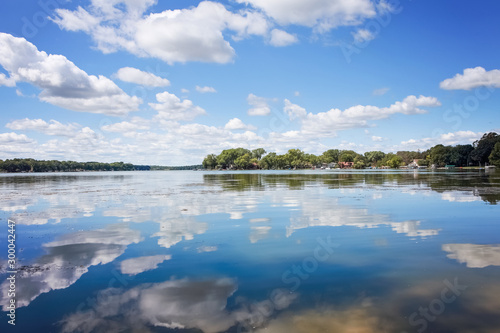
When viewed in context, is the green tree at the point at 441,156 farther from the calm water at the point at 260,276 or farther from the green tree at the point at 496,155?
the calm water at the point at 260,276

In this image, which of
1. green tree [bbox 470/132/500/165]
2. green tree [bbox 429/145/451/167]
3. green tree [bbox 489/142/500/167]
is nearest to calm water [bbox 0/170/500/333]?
green tree [bbox 489/142/500/167]

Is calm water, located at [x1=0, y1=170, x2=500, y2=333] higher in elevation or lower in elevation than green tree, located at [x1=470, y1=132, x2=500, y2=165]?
lower

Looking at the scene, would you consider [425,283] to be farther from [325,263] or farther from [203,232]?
[203,232]

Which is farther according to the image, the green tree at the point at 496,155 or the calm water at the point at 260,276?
the green tree at the point at 496,155

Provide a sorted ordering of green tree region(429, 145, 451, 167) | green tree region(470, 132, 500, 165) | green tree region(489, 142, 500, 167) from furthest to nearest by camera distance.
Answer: green tree region(429, 145, 451, 167) < green tree region(470, 132, 500, 165) < green tree region(489, 142, 500, 167)

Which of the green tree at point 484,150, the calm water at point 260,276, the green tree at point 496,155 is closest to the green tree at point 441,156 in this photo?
the green tree at point 484,150

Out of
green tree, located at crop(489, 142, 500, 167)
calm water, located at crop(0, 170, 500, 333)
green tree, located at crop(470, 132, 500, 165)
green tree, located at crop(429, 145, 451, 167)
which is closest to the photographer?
calm water, located at crop(0, 170, 500, 333)

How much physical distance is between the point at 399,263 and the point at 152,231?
9.45m

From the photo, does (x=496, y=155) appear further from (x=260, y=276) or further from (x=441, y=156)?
(x=260, y=276)

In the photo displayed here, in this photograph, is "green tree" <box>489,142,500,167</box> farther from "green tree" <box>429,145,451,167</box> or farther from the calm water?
the calm water

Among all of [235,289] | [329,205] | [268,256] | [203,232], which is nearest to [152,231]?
[203,232]

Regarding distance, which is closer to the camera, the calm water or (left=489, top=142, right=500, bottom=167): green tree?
the calm water

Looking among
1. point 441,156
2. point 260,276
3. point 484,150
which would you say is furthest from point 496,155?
point 260,276

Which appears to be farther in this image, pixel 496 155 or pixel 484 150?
pixel 484 150
